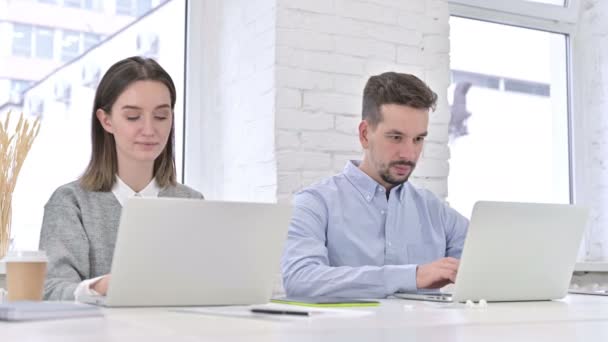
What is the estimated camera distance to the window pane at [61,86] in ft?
9.78

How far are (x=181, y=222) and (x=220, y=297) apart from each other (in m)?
0.18

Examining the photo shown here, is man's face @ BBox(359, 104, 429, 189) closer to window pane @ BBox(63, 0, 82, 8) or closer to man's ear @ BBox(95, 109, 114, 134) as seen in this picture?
man's ear @ BBox(95, 109, 114, 134)

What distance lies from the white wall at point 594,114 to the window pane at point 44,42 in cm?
242

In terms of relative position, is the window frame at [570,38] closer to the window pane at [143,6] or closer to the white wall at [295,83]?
the white wall at [295,83]

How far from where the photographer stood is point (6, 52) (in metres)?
2.95

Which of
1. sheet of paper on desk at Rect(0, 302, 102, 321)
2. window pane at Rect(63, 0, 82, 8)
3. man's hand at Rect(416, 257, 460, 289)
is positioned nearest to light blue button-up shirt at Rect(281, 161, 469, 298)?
man's hand at Rect(416, 257, 460, 289)

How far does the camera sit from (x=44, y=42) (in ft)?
9.94

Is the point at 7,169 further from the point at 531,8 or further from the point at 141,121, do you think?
the point at 531,8

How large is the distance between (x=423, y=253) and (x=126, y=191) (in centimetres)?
92

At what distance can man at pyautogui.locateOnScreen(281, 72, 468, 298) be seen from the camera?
2.44m

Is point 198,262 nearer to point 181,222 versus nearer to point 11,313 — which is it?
point 181,222

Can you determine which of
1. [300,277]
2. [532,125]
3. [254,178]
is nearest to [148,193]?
[300,277]

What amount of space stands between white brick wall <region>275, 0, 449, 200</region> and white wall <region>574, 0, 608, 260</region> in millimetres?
990

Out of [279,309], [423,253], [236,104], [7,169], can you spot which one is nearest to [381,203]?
[423,253]
